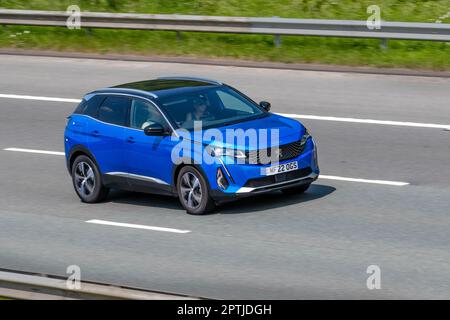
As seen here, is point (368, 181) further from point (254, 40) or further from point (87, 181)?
point (254, 40)

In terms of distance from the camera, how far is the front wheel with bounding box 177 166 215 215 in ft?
44.2

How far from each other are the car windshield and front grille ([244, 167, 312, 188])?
3.13 ft

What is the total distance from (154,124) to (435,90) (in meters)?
7.87

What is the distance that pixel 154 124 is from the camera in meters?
13.8

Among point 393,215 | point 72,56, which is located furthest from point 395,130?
point 72,56

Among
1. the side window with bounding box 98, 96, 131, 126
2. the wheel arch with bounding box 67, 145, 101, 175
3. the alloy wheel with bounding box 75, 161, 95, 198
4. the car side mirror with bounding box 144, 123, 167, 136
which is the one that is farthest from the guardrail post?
the car side mirror with bounding box 144, 123, 167, 136

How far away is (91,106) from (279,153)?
126 inches

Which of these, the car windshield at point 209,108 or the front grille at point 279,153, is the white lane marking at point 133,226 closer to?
the front grille at point 279,153

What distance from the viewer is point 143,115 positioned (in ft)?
47.1

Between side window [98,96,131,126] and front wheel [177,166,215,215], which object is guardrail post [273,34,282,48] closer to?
side window [98,96,131,126]

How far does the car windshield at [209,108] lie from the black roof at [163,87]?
17cm

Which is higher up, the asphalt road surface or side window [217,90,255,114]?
side window [217,90,255,114]

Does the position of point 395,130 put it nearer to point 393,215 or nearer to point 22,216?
point 393,215

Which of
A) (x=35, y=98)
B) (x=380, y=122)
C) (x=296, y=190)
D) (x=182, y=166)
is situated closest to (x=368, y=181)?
(x=296, y=190)
